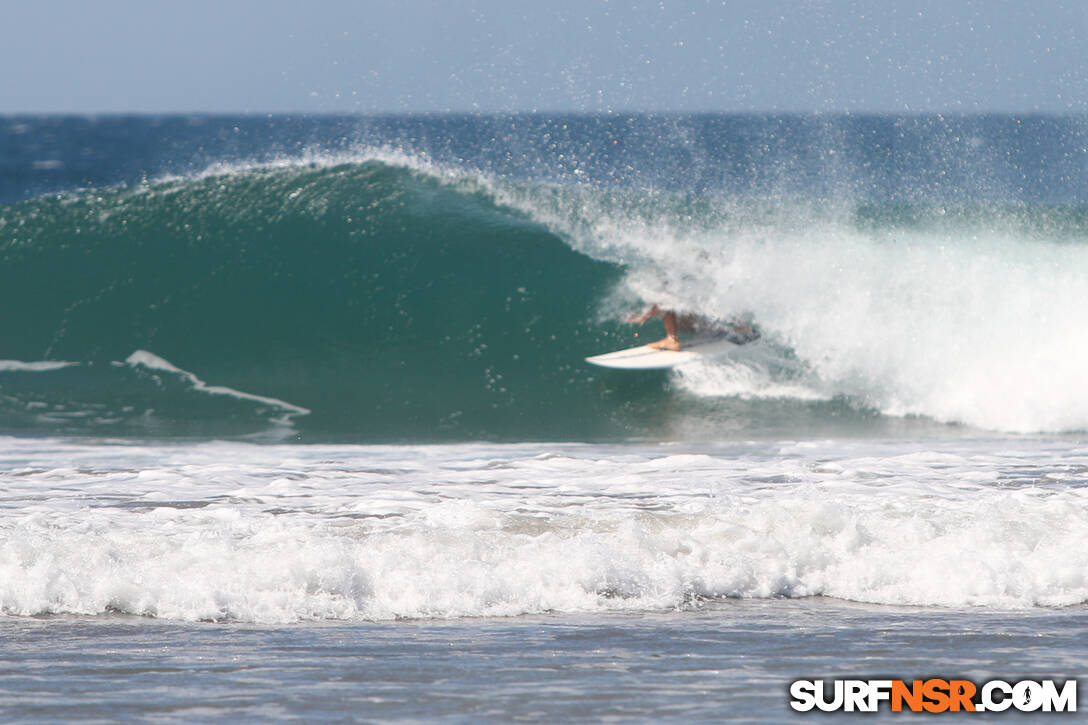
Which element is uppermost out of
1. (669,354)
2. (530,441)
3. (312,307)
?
(312,307)

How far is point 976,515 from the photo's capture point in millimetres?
5266

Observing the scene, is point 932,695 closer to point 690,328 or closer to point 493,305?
point 690,328

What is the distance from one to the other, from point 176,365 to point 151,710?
7047 millimetres

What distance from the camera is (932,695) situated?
129 inches

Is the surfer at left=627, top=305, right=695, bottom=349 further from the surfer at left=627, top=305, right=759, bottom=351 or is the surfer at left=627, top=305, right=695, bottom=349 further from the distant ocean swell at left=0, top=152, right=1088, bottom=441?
the distant ocean swell at left=0, top=152, right=1088, bottom=441

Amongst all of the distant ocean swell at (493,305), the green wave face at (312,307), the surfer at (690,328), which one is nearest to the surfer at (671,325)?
the surfer at (690,328)

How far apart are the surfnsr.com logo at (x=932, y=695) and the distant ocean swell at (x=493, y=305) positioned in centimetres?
485

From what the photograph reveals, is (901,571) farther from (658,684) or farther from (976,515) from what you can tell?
(658,684)

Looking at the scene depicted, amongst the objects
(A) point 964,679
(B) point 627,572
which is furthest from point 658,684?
(B) point 627,572

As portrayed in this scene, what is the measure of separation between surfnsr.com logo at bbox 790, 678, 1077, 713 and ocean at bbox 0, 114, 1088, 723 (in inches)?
2.9

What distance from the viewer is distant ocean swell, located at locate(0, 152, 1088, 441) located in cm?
879

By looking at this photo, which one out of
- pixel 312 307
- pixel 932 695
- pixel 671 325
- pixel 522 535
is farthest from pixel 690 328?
pixel 932 695

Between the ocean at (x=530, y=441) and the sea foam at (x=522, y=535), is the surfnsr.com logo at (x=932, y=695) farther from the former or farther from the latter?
the sea foam at (x=522, y=535)

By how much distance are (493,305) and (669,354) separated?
215 cm
